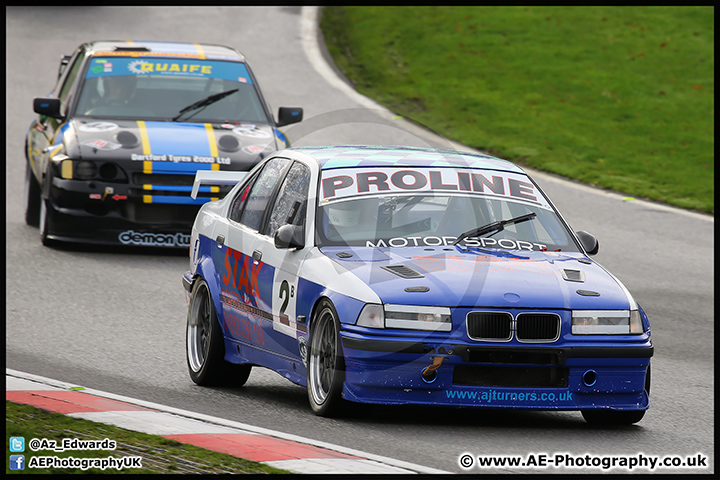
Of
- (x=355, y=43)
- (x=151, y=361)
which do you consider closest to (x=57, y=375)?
(x=151, y=361)

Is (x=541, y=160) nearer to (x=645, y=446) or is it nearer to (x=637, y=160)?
(x=637, y=160)

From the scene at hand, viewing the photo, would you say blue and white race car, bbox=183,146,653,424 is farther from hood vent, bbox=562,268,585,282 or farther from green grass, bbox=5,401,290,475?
green grass, bbox=5,401,290,475

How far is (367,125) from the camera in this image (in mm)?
21031

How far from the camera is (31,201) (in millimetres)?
14367

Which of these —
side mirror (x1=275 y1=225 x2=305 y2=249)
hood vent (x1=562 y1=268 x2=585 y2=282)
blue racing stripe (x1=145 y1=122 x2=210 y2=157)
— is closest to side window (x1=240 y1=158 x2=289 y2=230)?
side mirror (x1=275 y1=225 x2=305 y2=249)

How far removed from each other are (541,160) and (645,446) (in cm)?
1301

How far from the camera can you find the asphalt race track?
623 cm

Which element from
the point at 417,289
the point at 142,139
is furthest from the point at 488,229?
the point at 142,139

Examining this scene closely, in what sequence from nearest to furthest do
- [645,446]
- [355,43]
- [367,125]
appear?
[645,446]
[367,125]
[355,43]

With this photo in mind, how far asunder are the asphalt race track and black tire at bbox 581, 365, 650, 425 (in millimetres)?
76

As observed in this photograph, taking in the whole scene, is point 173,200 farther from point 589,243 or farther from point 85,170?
point 589,243

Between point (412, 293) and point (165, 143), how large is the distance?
22.3ft

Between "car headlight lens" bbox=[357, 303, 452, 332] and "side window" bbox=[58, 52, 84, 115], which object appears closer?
"car headlight lens" bbox=[357, 303, 452, 332]

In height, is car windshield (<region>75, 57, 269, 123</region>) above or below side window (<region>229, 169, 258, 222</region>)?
below
